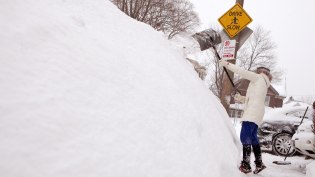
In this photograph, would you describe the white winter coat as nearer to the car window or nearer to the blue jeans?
the blue jeans

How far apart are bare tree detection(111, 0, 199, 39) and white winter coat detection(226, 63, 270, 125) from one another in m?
14.0

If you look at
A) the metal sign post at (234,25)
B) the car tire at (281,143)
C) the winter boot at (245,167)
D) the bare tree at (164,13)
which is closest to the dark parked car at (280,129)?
the car tire at (281,143)

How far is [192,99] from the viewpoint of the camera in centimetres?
292

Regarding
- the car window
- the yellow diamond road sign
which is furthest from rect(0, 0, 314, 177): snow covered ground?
the car window

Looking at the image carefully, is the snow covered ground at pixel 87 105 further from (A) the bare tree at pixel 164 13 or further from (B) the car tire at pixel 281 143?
(A) the bare tree at pixel 164 13

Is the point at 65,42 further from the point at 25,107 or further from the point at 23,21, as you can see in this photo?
the point at 25,107

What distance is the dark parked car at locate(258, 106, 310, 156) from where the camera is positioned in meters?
8.34

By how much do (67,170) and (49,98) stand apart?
0.41 m

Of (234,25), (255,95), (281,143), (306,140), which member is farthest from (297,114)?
(255,95)

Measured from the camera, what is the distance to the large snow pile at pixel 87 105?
146cm

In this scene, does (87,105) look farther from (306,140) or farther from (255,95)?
(306,140)

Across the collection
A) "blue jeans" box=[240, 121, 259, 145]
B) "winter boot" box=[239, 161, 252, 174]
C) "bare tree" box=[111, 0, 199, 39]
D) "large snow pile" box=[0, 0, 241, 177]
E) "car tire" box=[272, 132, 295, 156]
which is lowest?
"car tire" box=[272, 132, 295, 156]

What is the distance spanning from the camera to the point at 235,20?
6207 millimetres

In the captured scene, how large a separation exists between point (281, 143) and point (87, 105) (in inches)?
303
